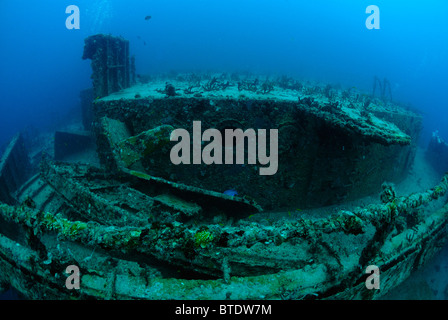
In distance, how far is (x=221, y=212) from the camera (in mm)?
4395

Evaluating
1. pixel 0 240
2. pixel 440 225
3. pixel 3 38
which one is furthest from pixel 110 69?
pixel 3 38

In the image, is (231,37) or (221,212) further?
(231,37)

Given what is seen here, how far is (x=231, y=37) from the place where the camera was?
11988 cm

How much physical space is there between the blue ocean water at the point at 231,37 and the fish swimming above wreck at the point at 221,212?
8059 centimetres

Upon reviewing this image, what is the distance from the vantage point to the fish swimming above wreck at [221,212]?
2277mm

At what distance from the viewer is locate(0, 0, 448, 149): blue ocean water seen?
90.5m

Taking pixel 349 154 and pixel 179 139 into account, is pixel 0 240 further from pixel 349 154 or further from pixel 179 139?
pixel 349 154

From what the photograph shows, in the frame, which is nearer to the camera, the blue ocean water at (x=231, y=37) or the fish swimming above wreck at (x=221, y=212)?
the fish swimming above wreck at (x=221, y=212)

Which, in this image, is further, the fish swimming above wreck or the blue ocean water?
the blue ocean water

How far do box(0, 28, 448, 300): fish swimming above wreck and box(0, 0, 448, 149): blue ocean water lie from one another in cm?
8059

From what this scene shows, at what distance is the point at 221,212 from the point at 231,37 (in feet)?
431

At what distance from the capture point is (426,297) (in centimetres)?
430

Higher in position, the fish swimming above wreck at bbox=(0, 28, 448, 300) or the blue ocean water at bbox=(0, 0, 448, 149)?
the blue ocean water at bbox=(0, 0, 448, 149)

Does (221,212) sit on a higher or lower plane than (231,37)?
lower
